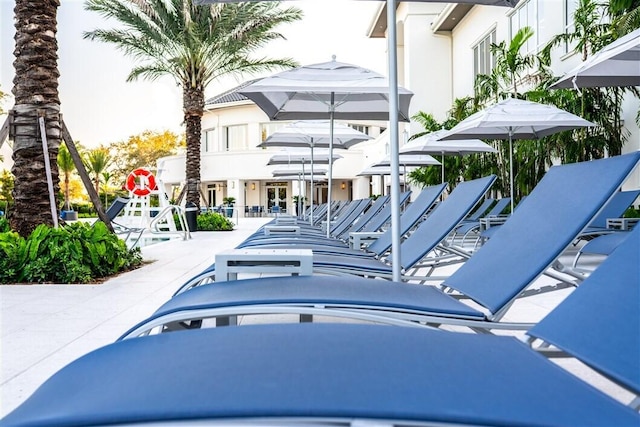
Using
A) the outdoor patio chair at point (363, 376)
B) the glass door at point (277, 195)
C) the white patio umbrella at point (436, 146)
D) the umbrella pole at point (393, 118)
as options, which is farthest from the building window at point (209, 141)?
the outdoor patio chair at point (363, 376)

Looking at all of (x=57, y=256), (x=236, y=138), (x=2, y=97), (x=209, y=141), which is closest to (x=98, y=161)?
(x=209, y=141)

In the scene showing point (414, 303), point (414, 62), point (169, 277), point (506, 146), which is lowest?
point (169, 277)

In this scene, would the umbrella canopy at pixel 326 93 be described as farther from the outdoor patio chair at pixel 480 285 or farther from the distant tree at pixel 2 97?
the distant tree at pixel 2 97

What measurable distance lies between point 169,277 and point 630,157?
5.96 meters

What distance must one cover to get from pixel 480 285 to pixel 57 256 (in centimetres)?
561

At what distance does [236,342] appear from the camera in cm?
165

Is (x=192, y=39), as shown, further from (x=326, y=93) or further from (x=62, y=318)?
(x=62, y=318)

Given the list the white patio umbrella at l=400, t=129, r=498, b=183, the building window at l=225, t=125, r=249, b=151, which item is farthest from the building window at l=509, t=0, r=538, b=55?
the building window at l=225, t=125, r=249, b=151

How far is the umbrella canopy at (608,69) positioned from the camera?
4809 mm

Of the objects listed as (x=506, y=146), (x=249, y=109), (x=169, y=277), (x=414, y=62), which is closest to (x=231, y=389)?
(x=169, y=277)

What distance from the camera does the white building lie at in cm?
1622

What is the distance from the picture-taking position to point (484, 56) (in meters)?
21.2

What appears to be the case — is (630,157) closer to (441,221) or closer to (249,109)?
(441,221)

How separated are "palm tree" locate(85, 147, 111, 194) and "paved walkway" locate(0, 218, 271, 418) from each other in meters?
49.0
